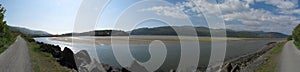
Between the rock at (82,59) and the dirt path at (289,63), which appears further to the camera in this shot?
the rock at (82,59)

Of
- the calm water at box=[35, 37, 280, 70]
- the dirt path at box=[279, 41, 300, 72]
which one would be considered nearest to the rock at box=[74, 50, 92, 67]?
the calm water at box=[35, 37, 280, 70]

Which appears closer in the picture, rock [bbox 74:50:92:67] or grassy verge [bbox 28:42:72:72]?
grassy verge [bbox 28:42:72:72]

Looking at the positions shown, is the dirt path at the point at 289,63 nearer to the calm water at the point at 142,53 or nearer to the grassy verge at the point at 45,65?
the grassy verge at the point at 45,65

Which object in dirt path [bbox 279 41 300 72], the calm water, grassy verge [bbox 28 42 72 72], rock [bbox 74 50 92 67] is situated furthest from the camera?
the calm water

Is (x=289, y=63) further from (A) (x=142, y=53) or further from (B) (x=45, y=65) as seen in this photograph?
(A) (x=142, y=53)

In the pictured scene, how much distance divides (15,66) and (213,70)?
624 inches

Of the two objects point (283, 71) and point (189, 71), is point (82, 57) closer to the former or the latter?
point (189, 71)

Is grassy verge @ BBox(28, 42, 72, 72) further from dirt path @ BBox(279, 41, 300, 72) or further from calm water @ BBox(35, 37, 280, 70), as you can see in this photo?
calm water @ BBox(35, 37, 280, 70)

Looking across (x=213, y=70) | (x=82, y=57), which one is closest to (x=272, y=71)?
(x=213, y=70)

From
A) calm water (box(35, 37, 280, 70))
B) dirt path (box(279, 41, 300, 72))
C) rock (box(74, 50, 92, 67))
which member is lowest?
calm water (box(35, 37, 280, 70))

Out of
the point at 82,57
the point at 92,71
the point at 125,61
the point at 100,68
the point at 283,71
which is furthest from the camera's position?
the point at 125,61

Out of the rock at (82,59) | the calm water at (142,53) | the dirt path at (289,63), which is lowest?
the calm water at (142,53)

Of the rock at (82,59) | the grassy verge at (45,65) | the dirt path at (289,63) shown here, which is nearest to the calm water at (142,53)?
the rock at (82,59)

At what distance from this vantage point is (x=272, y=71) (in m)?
15.7
